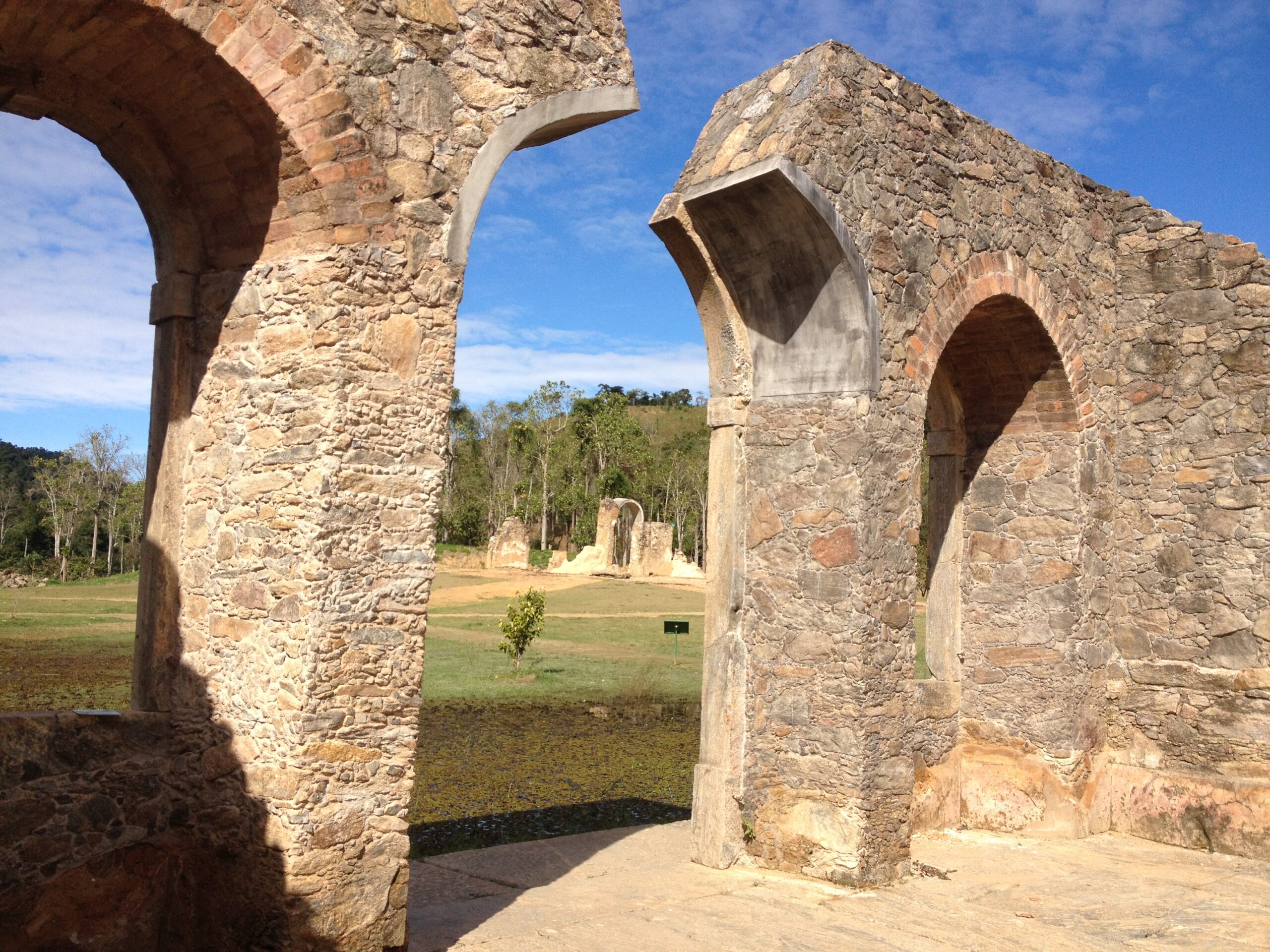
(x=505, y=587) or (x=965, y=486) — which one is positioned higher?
(x=965, y=486)

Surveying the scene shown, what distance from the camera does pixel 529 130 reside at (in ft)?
14.3

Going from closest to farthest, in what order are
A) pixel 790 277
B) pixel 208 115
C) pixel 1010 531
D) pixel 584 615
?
pixel 208 115, pixel 790 277, pixel 1010 531, pixel 584 615

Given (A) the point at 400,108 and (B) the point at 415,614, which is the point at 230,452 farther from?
(A) the point at 400,108

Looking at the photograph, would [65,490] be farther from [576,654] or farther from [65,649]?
[576,654]

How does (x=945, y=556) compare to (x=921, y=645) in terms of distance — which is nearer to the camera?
(x=945, y=556)

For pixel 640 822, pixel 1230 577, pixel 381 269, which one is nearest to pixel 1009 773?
pixel 1230 577

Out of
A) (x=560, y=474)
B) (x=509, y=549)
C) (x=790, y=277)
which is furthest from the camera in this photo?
(x=560, y=474)

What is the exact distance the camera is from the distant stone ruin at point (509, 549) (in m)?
33.7

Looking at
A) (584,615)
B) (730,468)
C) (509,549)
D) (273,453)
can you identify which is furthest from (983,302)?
(509,549)

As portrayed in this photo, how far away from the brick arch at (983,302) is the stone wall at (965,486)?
23 mm

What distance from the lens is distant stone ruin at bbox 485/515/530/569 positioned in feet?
111

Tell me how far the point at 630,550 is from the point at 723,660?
89.5 feet

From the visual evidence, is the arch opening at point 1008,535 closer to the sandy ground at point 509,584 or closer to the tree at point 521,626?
the tree at point 521,626

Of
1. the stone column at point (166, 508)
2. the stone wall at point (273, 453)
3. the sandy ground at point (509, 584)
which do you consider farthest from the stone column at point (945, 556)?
the sandy ground at point (509, 584)
